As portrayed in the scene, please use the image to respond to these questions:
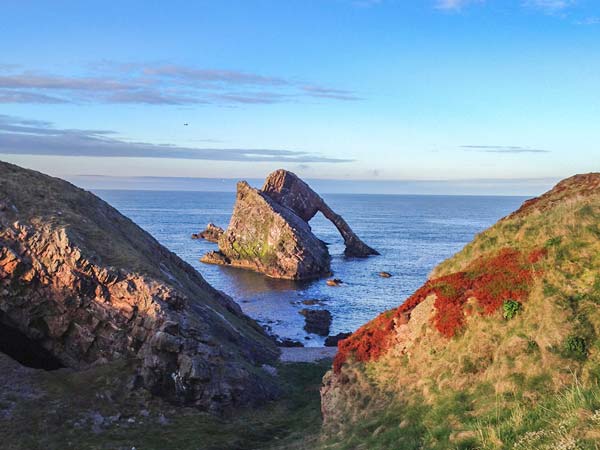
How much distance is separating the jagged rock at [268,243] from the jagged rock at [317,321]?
28974 mm

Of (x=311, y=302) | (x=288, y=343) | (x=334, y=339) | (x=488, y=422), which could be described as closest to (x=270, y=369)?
(x=288, y=343)

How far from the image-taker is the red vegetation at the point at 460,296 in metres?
23.3

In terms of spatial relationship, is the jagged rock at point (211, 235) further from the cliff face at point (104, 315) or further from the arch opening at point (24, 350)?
the arch opening at point (24, 350)

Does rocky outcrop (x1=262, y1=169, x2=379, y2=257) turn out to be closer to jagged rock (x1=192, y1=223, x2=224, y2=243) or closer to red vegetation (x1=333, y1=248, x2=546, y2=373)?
jagged rock (x1=192, y1=223, x2=224, y2=243)

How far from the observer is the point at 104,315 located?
1393 inches

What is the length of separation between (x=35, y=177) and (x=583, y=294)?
43.4 metres

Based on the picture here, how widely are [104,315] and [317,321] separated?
37.4 meters

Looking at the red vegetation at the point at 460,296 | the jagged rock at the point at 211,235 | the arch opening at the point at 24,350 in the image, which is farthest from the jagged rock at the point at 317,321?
the jagged rock at the point at 211,235

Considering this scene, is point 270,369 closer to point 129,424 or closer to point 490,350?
point 129,424

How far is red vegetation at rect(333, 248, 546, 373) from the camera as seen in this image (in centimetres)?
2330

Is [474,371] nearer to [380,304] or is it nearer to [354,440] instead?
[354,440]

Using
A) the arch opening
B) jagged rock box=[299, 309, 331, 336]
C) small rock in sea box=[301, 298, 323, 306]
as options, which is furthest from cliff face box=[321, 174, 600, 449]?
small rock in sea box=[301, 298, 323, 306]

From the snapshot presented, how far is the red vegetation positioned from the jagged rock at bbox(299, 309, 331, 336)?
121 ft

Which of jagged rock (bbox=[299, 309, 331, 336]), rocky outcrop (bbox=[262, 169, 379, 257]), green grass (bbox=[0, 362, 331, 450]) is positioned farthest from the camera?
rocky outcrop (bbox=[262, 169, 379, 257])
